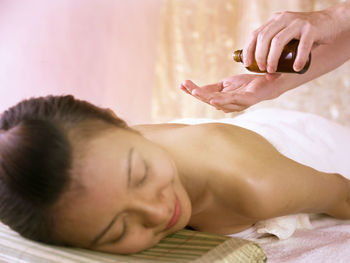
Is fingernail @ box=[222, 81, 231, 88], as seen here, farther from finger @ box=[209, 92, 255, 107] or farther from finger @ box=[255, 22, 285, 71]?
finger @ box=[255, 22, 285, 71]

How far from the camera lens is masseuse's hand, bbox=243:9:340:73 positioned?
123cm

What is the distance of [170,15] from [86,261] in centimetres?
253

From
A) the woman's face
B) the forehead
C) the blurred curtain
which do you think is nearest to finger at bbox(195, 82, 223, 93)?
the woman's face

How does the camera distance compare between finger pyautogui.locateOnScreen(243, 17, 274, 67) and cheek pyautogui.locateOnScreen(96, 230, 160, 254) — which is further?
finger pyautogui.locateOnScreen(243, 17, 274, 67)

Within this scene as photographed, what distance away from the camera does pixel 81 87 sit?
3.01 m

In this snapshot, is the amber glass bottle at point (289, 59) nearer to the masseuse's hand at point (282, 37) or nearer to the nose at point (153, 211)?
the masseuse's hand at point (282, 37)

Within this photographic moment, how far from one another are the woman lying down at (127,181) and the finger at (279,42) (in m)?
0.24

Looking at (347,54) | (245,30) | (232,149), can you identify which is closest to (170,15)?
(245,30)

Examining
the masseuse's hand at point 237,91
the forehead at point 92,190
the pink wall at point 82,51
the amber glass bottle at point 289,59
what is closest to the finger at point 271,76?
the masseuse's hand at point 237,91

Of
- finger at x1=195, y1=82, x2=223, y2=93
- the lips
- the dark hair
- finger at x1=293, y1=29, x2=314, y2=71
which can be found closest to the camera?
the dark hair

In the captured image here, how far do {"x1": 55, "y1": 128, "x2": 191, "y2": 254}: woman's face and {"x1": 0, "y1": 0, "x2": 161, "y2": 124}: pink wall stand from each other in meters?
1.93

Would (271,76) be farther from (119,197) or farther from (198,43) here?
(198,43)

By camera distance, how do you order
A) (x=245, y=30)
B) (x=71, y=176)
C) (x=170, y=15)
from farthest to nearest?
(x=170, y=15) → (x=245, y=30) → (x=71, y=176)

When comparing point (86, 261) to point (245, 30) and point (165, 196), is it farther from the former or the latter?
point (245, 30)
